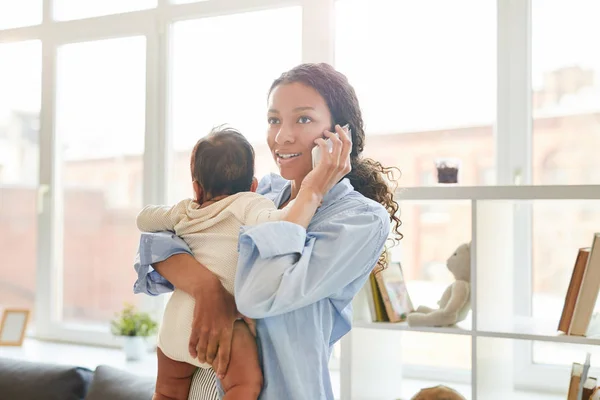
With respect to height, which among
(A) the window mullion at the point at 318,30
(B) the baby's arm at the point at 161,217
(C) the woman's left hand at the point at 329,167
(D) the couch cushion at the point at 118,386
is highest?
(A) the window mullion at the point at 318,30

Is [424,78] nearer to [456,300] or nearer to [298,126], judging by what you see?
[456,300]

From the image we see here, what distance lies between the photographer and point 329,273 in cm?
138

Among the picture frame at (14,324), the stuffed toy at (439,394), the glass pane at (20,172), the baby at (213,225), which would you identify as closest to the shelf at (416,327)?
the stuffed toy at (439,394)

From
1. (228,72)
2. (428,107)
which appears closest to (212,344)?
(428,107)

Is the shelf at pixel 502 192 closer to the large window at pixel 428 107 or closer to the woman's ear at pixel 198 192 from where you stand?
the large window at pixel 428 107

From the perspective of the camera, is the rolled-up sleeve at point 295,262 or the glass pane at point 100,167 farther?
the glass pane at point 100,167

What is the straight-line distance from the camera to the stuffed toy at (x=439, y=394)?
1.90 meters

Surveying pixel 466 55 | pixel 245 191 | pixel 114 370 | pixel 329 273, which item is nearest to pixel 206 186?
pixel 245 191

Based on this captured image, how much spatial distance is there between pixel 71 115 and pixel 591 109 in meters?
2.38

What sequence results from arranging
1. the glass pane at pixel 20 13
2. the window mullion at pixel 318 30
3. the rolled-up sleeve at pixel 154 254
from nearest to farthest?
the rolled-up sleeve at pixel 154 254 < the window mullion at pixel 318 30 < the glass pane at pixel 20 13

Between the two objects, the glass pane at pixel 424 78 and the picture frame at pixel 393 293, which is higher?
the glass pane at pixel 424 78

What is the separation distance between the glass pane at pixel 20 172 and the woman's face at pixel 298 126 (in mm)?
2315

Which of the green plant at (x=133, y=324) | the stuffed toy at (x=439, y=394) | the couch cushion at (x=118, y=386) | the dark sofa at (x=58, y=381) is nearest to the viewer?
the stuffed toy at (x=439, y=394)

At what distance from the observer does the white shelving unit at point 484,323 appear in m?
1.98
